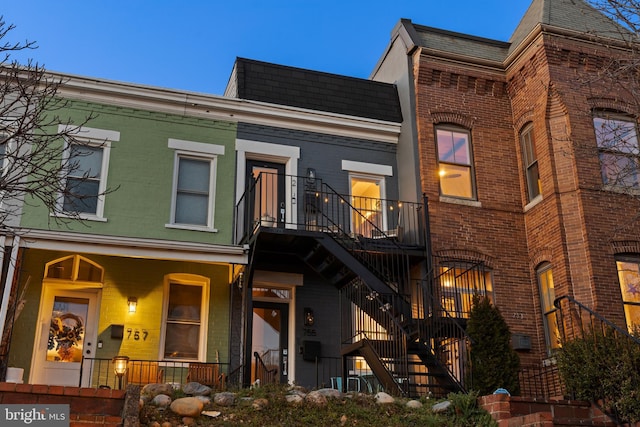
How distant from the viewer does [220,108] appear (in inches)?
589

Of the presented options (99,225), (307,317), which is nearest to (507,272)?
(307,317)

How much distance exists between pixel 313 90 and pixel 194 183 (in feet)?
11.3

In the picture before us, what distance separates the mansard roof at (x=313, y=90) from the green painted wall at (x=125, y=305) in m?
3.96

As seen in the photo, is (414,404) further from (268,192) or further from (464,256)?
(268,192)

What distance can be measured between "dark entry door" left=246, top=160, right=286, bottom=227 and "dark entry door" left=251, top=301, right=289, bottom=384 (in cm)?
167

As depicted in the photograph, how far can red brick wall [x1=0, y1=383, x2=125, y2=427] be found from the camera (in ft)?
24.7

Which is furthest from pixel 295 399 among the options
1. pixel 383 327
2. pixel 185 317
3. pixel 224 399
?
pixel 185 317

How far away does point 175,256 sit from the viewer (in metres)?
13.1

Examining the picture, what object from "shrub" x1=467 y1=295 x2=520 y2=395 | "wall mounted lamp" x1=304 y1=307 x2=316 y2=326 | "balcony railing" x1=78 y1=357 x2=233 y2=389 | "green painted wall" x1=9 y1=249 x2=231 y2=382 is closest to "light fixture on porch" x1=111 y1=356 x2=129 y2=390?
"balcony railing" x1=78 y1=357 x2=233 y2=389

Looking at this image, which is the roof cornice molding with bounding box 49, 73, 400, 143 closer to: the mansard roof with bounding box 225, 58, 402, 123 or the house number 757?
the mansard roof with bounding box 225, 58, 402, 123

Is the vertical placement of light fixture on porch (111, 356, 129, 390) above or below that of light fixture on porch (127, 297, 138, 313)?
below

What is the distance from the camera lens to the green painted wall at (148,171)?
45.4ft

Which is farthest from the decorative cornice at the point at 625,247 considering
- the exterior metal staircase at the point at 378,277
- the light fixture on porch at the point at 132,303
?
the light fixture on porch at the point at 132,303

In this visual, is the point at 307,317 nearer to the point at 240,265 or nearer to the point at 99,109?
the point at 240,265
